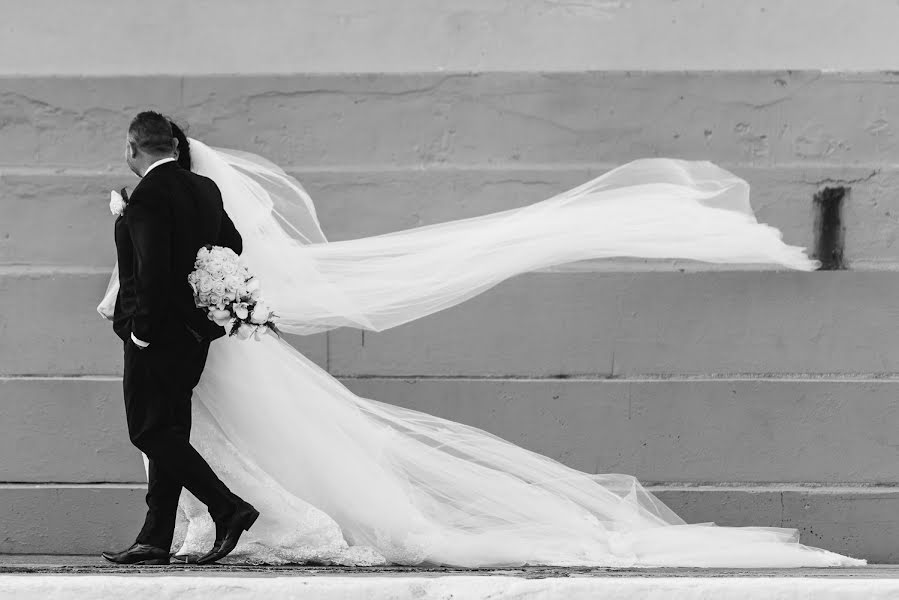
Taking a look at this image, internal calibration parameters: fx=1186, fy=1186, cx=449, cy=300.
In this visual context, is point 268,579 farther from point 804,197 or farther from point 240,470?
point 804,197

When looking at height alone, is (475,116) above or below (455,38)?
below

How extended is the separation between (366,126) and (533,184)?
83 cm

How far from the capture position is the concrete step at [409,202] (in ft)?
17.9

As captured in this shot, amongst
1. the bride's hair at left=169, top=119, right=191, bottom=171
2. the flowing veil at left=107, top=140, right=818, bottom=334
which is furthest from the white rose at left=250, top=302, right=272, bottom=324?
the bride's hair at left=169, top=119, right=191, bottom=171

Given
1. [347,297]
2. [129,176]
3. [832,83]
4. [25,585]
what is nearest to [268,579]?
[25,585]

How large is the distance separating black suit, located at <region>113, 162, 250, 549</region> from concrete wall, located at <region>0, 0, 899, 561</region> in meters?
1.11

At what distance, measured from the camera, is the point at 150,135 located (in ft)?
14.0

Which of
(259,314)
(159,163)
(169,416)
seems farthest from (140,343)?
(159,163)

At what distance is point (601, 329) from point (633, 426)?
455mm

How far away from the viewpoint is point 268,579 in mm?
3777

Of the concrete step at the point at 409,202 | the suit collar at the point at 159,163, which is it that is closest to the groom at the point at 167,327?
the suit collar at the point at 159,163

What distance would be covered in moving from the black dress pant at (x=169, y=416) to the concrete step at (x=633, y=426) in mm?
1063

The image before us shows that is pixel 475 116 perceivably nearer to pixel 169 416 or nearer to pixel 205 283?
pixel 205 283

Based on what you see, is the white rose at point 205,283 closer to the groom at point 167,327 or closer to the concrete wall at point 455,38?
the groom at point 167,327
